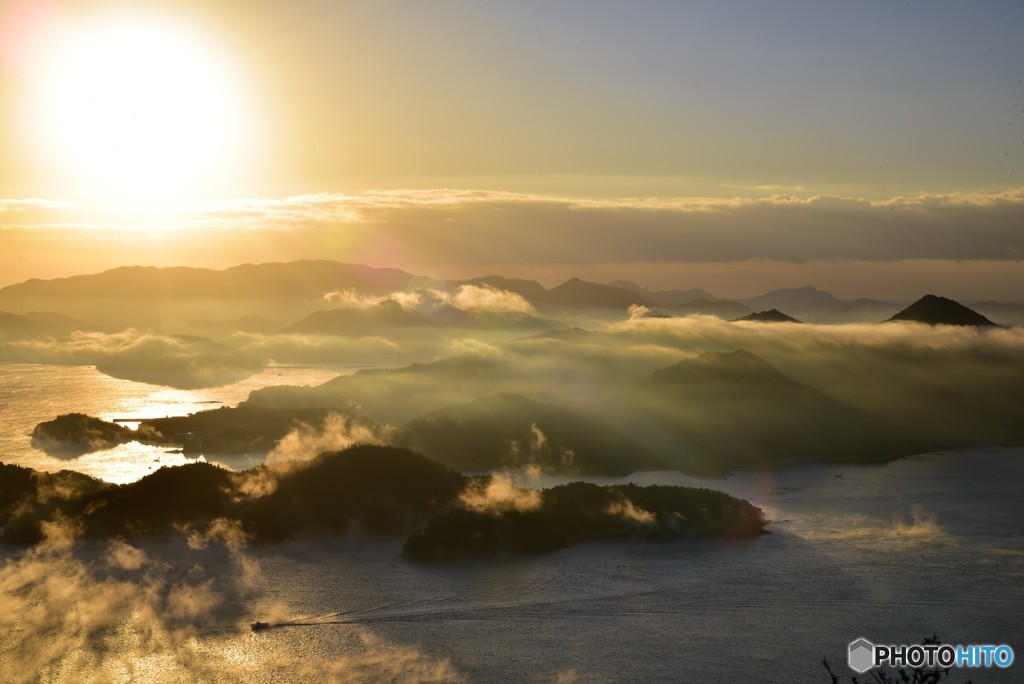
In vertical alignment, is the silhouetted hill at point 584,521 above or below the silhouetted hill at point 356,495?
below

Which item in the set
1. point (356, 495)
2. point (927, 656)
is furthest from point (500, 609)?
point (356, 495)

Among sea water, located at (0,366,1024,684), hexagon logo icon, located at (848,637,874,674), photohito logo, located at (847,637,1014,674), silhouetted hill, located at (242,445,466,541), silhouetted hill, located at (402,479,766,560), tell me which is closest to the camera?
sea water, located at (0,366,1024,684)

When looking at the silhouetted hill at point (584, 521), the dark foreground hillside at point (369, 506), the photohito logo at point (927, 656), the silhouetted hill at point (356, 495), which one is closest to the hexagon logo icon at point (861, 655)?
the photohito logo at point (927, 656)

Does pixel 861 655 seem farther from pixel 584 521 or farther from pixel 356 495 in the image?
pixel 356 495

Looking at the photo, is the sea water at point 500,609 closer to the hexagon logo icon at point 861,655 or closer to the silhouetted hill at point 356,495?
the hexagon logo icon at point 861,655

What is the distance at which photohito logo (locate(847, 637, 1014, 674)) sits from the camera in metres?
104

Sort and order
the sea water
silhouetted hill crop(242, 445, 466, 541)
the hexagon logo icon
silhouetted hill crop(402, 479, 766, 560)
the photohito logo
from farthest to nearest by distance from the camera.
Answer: silhouetted hill crop(242, 445, 466, 541) → silhouetted hill crop(402, 479, 766, 560) → the hexagon logo icon → the photohito logo → the sea water

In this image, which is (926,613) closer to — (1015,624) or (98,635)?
(1015,624)

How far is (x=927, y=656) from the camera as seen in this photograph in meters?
108

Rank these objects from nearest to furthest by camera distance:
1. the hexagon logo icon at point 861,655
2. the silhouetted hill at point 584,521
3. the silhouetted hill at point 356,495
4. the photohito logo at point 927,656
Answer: the photohito logo at point 927,656 < the hexagon logo icon at point 861,655 < the silhouetted hill at point 584,521 < the silhouetted hill at point 356,495

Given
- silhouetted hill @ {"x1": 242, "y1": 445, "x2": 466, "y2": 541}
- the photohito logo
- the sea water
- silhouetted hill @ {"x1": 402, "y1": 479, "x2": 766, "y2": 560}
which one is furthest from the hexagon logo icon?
silhouetted hill @ {"x1": 242, "y1": 445, "x2": 466, "y2": 541}

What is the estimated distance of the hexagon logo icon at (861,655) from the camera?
347 feet

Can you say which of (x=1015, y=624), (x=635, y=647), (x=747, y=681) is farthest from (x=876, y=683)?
(x=1015, y=624)

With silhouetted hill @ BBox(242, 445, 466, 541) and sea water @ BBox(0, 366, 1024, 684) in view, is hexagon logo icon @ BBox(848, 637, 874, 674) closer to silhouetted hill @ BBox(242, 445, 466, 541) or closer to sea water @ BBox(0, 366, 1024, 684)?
sea water @ BBox(0, 366, 1024, 684)
